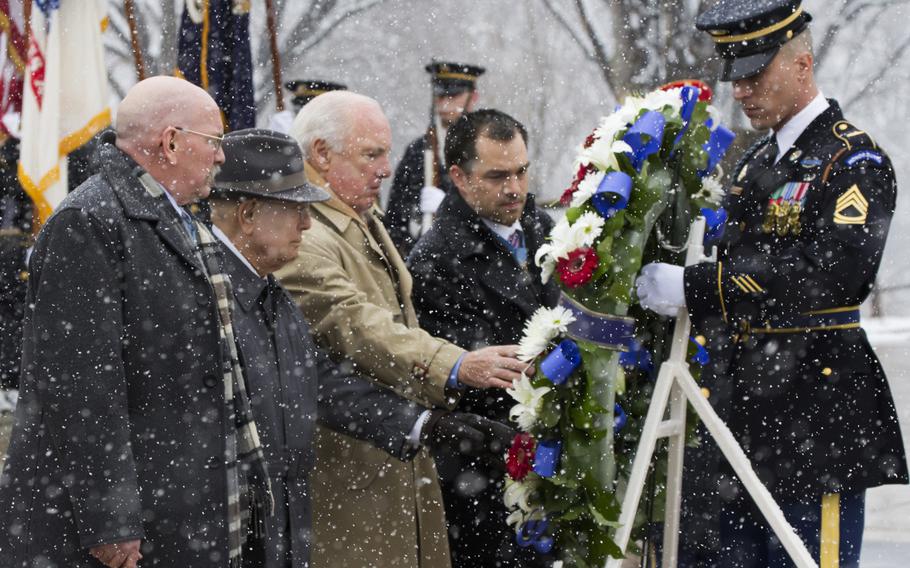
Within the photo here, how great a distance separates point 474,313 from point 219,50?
12.5 feet

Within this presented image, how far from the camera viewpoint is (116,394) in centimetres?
326

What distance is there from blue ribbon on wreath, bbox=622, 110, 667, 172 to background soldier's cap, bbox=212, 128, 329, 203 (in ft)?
2.89

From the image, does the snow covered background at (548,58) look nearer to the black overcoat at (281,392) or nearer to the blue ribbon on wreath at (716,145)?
the blue ribbon on wreath at (716,145)

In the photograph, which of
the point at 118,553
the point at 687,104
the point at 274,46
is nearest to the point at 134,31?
the point at 274,46

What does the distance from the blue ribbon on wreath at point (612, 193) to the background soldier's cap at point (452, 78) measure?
16.7 ft

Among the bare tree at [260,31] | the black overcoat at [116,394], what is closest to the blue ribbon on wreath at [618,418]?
the black overcoat at [116,394]

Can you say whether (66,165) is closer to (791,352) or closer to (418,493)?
(418,493)

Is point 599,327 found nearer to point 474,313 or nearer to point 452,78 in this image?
point 474,313

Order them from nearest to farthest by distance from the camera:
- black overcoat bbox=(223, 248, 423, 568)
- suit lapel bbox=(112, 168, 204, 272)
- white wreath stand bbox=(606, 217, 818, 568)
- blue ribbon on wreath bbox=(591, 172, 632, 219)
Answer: suit lapel bbox=(112, 168, 204, 272) < black overcoat bbox=(223, 248, 423, 568) < blue ribbon on wreath bbox=(591, 172, 632, 219) < white wreath stand bbox=(606, 217, 818, 568)

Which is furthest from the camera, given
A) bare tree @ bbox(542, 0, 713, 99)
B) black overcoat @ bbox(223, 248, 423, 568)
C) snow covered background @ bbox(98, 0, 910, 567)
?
snow covered background @ bbox(98, 0, 910, 567)

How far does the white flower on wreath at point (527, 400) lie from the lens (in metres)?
3.87

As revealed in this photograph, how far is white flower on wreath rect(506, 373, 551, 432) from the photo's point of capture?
3.87 metres

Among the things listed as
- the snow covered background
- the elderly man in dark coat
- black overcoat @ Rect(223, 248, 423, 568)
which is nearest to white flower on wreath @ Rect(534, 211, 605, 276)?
black overcoat @ Rect(223, 248, 423, 568)

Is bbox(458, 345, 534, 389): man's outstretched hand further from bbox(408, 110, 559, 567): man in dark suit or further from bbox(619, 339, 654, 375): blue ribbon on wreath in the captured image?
bbox(408, 110, 559, 567): man in dark suit
